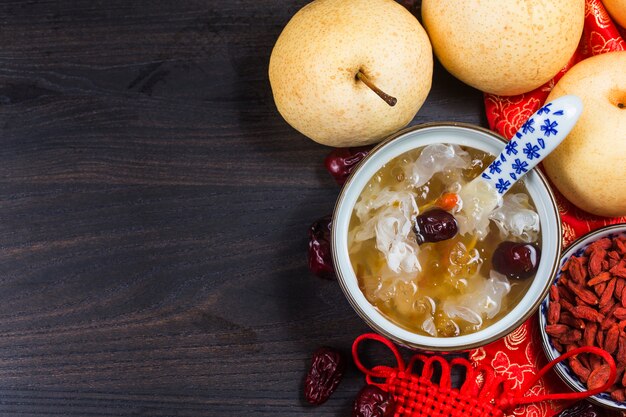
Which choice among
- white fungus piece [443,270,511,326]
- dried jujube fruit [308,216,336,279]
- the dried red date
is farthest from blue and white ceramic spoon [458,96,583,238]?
the dried red date

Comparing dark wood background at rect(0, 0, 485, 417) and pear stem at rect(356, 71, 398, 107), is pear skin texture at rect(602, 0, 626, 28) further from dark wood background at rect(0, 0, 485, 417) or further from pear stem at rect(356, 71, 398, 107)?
pear stem at rect(356, 71, 398, 107)

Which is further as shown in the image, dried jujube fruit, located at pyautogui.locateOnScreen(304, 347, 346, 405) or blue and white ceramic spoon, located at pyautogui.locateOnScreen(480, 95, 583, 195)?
A: dried jujube fruit, located at pyautogui.locateOnScreen(304, 347, 346, 405)

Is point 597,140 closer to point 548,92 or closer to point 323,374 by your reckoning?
point 548,92

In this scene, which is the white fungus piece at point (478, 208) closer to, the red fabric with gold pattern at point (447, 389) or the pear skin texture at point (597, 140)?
the pear skin texture at point (597, 140)

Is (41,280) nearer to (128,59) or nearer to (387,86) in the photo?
(128,59)

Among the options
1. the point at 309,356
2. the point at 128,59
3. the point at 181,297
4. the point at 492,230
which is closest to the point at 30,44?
the point at 128,59

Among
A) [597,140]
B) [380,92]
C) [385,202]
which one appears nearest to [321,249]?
[385,202]
